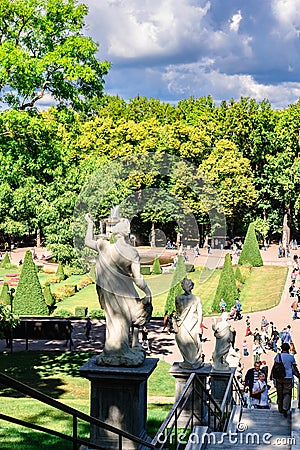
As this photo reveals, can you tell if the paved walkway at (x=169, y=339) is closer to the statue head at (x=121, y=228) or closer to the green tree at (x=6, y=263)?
the statue head at (x=121, y=228)

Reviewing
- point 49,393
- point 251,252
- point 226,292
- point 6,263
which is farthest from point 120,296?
point 6,263

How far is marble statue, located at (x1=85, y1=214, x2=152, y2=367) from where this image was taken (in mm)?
6727

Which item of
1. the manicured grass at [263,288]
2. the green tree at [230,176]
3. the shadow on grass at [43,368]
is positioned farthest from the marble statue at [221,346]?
the green tree at [230,176]

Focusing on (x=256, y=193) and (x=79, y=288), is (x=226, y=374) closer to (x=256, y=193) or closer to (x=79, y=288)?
(x=79, y=288)

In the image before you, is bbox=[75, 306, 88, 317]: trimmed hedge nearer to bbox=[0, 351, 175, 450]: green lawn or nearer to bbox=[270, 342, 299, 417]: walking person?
bbox=[0, 351, 175, 450]: green lawn

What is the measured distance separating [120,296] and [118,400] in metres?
1.12

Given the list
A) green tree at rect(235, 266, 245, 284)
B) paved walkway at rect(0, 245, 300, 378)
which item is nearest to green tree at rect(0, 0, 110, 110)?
paved walkway at rect(0, 245, 300, 378)

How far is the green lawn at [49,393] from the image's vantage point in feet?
27.3

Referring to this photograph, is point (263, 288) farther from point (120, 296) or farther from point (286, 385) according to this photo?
point (120, 296)

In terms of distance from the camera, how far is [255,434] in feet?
25.8

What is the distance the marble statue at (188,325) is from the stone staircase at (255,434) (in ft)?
3.45

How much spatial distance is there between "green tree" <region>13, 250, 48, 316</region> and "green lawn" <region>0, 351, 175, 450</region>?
6588 millimetres

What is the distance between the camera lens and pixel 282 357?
914cm

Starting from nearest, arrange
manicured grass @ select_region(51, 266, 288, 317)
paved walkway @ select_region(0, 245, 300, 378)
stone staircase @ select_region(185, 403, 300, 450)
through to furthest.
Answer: stone staircase @ select_region(185, 403, 300, 450) < paved walkway @ select_region(0, 245, 300, 378) < manicured grass @ select_region(51, 266, 288, 317)
